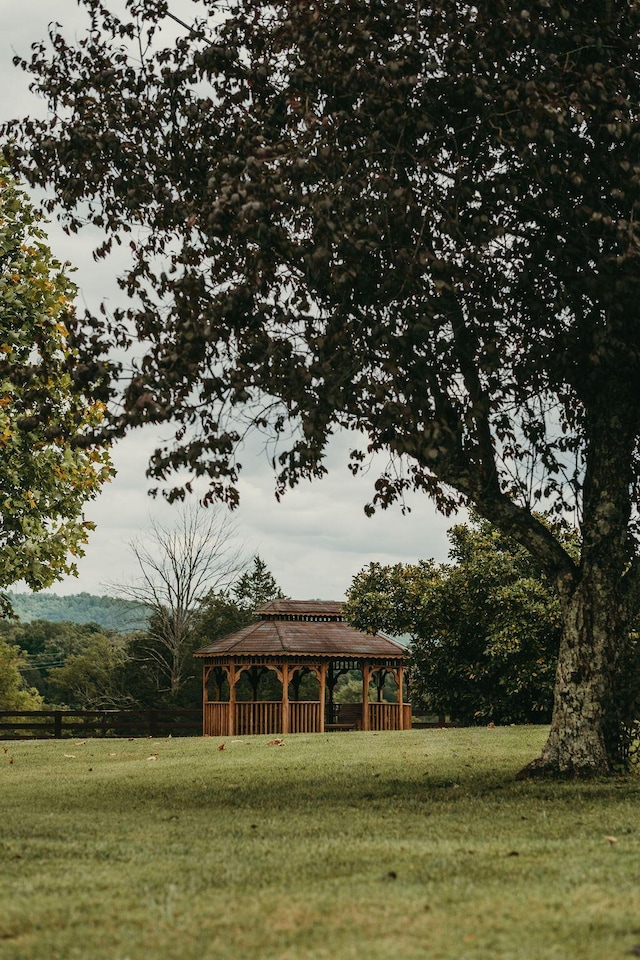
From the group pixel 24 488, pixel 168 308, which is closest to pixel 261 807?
pixel 168 308

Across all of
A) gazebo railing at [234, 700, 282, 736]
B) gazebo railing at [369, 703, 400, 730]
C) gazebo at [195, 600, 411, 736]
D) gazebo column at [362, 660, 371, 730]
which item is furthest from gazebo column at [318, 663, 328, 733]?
gazebo railing at [369, 703, 400, 730]

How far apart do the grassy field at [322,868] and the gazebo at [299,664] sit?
62.6ft

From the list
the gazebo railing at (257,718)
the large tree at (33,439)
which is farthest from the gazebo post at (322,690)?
the large tree at (33,439)

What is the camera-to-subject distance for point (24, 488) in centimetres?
1816

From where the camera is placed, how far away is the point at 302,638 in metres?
34.2

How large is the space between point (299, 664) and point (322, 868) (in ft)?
87.5

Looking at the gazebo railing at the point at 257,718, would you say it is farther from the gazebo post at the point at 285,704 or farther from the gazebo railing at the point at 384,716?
the gazebo railing at the point at 384,716

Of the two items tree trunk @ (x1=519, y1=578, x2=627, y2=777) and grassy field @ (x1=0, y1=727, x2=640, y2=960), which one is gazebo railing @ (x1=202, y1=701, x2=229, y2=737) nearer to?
grassy field @ (x1=0, y1=727, x2=640, y2=960)

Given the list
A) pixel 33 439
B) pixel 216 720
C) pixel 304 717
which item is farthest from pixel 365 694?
pixel 33 439

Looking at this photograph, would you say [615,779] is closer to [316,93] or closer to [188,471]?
[188,471]

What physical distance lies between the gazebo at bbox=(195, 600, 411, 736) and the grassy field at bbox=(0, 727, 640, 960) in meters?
19.1

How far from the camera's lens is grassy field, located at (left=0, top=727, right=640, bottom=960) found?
4898 mm

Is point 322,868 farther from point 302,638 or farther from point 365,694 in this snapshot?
point 365,694

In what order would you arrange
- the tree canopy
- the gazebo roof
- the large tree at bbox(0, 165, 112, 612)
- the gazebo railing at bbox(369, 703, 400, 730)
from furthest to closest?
1. the gazebo railing at bbox(369, 703, 400, 730)
2. the gazebo roof
3. the tree canopy
4. the large tree at bbox(0, 165, 112, 612)
